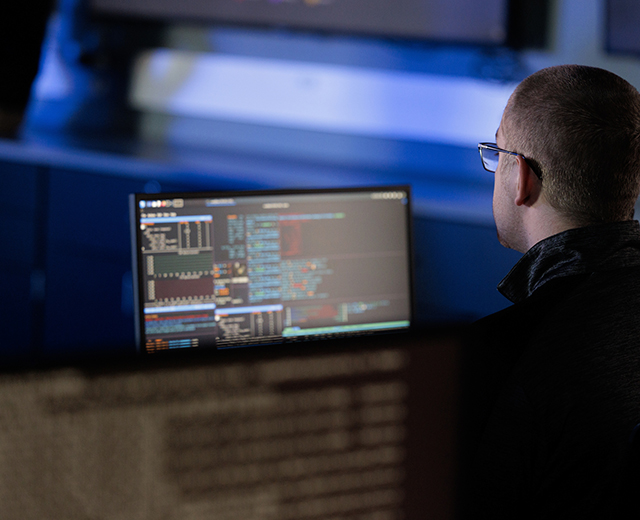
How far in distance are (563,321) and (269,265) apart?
70 centimetres

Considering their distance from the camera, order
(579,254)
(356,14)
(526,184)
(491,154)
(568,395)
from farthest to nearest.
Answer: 1. (356,14)
2. (491,154)
3. (526,184)
4. (579,254)
5. (568,395)

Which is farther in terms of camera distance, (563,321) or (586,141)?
(586,141)

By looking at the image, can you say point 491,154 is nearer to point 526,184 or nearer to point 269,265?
point 526,184

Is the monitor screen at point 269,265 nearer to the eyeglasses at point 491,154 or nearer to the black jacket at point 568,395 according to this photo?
the eyeglasses at point 491,154

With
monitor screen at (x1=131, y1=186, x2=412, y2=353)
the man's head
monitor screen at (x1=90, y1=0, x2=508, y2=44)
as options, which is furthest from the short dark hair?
monitor screen at (x1=90, y1=0, x2=508, y2=44)

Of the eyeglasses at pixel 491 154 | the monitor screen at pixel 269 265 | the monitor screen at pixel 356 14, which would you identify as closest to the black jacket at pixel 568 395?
the eyeglasses at pixel 491 154

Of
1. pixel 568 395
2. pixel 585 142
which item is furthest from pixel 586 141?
pixel 568 395

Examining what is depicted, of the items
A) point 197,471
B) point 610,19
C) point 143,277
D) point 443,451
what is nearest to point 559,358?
point 443,451

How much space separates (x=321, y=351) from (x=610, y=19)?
92.6 inches

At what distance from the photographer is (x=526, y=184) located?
1.09 m

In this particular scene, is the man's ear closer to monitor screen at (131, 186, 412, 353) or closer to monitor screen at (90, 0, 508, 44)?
monitor screen at (131, 186, 412, 353)

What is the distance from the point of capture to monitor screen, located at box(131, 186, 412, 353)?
1288mm

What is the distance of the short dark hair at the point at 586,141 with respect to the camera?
0.98m

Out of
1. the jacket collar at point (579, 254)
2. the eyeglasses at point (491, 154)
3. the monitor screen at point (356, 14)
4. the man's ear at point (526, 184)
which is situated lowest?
the jacket collar at point (579, 254)
